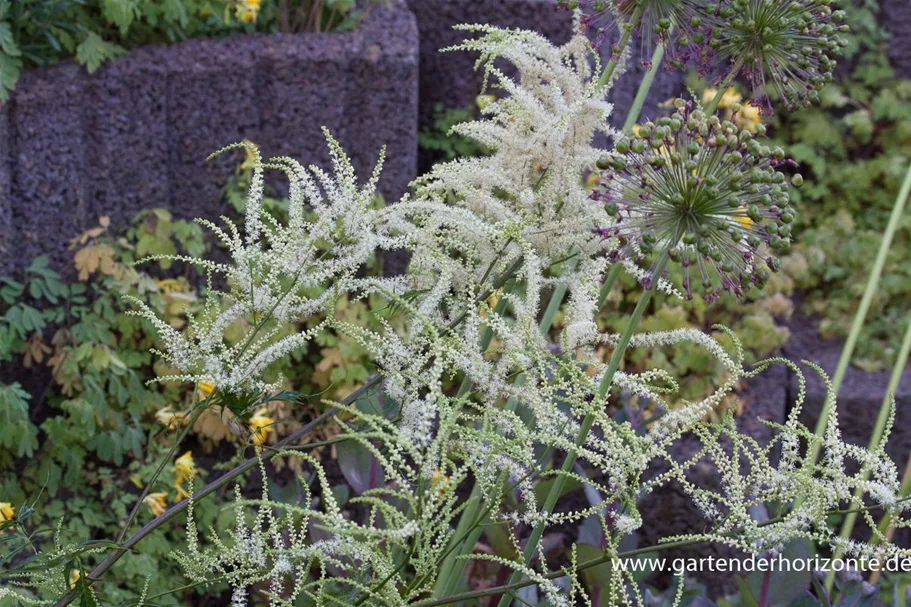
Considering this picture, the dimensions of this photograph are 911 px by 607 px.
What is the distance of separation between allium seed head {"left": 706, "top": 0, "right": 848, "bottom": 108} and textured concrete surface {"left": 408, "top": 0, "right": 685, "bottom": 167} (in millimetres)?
2394

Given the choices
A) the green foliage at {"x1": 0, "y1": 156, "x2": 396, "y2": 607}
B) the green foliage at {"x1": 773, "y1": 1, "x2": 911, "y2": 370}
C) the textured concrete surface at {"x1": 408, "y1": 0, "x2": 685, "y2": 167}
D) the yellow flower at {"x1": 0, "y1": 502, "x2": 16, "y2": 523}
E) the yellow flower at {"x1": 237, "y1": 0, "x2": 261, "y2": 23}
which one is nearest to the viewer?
the yellow flower at {"x1": 0, "y1": 502, "x2": 16, "y2": 523}

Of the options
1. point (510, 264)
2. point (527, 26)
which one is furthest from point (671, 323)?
point (510, 264)

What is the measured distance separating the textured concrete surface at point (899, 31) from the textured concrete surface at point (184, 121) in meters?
2.60

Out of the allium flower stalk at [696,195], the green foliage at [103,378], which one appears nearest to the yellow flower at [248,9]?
the green foliage at [103,378]

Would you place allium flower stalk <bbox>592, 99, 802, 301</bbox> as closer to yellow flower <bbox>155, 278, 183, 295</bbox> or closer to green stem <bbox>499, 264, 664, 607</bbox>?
green stem <bbox>499, 264, 664, 607</bbox>

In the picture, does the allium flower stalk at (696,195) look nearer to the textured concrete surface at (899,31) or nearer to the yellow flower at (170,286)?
the yellow flower at (170,286)

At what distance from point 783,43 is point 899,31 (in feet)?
12.8

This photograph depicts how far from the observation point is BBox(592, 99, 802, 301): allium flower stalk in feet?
3.37

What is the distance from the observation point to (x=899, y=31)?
15.4ft

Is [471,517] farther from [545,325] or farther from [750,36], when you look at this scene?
[750,36]

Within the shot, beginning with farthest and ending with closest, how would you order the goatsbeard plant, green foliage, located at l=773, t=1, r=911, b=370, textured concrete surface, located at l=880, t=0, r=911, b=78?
textured concrete surface, located at l=880, t=0, r=911, b=78 < green foliage, located at l=773, t=1, r=911, b=370 < the goatsbeard plant

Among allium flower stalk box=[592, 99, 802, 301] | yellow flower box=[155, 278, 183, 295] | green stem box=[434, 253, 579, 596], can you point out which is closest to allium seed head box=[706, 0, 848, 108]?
allium flower stalk box=[592, 99, 802, 301]

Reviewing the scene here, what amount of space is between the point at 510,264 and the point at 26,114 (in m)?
2.12

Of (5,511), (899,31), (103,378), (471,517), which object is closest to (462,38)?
(103,378)
